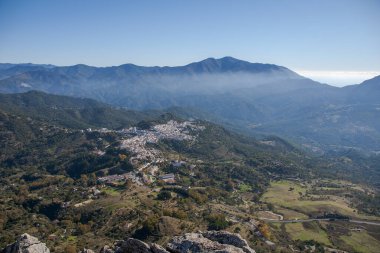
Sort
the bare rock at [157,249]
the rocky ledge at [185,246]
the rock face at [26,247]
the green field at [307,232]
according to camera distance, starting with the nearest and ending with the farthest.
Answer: the bare rock at [157,249], the rocky ledge at [185,246], the rock face at [26,247], the green field at [307,232]

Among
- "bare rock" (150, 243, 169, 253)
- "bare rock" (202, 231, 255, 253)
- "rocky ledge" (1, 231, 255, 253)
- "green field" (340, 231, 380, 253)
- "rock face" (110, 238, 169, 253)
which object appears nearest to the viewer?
"bare rock" (150, 243, 169, 253)

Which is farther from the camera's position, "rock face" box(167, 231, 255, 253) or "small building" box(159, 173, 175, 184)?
"small building" box(159, 173, 175, 184)

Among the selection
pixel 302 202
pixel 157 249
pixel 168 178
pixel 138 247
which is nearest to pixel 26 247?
pixel 138 247

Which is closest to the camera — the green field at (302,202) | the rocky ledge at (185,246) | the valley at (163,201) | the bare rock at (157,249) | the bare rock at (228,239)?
the bare rock at (157,249)

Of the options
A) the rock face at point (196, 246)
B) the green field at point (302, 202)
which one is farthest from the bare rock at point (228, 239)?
the green field at point (302, 202)

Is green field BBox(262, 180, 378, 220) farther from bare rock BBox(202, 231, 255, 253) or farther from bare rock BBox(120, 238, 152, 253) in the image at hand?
bare rock BBox(120, 238, 152, 253)

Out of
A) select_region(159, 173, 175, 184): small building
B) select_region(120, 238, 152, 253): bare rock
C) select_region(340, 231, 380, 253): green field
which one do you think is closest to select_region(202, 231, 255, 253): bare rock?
select_region(120, 238, 152, 253): bare rock

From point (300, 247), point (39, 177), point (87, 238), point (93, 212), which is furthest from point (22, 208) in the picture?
point (300, 247)

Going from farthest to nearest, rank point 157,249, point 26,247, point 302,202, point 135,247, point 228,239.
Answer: point 302,202
point 26,247
point 228,239
point 135,247
point 157,249

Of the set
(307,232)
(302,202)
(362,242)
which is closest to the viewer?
(362,242)

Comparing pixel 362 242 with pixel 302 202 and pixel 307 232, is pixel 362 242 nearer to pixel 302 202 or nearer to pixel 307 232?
pixel 307 232

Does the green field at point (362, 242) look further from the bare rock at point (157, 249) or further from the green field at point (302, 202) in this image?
the bare rock at point (157, 249)

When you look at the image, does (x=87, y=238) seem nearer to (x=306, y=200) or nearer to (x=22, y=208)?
(x=22, y=208)
